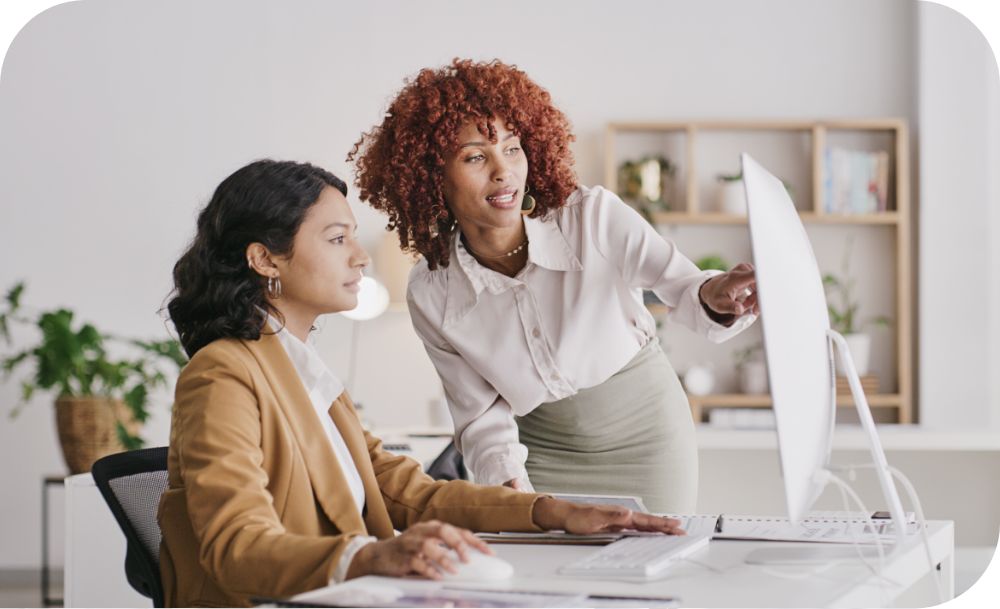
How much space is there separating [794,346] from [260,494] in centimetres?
62

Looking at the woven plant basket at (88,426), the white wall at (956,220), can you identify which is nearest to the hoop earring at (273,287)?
the woven plant basket at (88,426)

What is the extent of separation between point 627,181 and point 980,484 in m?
1.87

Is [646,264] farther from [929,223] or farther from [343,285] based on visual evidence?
[929,223]

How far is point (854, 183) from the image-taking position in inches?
196

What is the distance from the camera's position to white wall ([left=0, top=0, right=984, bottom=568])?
5094mm

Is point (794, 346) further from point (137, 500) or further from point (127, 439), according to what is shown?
point (127, 439)

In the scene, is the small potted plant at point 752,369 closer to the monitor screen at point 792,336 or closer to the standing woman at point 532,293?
the standing woman at point 532,293

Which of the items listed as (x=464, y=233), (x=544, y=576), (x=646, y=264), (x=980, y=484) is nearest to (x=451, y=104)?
(x=464, y=233)

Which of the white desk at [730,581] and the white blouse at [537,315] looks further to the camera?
the white blouse at [537,315]

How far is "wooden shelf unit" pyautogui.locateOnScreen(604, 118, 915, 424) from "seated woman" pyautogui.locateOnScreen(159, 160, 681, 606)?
11.0ft

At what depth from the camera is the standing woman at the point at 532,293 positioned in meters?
2.03

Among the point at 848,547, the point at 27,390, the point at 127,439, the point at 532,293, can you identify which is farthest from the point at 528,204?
the point at 27,390

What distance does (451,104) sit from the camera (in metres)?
2.01

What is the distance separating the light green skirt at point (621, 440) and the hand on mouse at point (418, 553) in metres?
0.93
